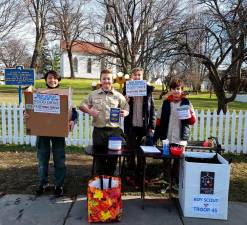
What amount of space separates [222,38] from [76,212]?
8.35 meters

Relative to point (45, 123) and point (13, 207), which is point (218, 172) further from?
point (13, 207)

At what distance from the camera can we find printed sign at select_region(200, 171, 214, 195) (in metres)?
4.34

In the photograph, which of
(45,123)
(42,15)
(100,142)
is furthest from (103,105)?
(42,15)

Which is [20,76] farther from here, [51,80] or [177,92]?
[177,92]

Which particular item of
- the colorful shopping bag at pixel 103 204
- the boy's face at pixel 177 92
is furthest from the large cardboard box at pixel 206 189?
the boy's face at pixel 177 92

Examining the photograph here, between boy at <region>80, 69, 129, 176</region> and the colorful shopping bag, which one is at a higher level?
boy at <region>80, 69, 129, 176</region>

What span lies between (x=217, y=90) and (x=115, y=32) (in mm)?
8703

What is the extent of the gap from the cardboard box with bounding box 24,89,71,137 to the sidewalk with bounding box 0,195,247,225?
101 centimetres

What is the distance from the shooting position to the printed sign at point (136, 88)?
5.22 m

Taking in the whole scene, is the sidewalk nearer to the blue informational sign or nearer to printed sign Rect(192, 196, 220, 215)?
printed sign Rect(192, 196, 220, 215)

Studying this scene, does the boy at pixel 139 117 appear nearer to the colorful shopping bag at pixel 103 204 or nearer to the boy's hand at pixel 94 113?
the boy's hand at pixel 94 113

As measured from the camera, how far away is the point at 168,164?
18.3 feet

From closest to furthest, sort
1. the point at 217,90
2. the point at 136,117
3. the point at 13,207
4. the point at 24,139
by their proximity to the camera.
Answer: the point at 13,207 → the point at 136,117 → the point at 24,139 → the point at 217,90

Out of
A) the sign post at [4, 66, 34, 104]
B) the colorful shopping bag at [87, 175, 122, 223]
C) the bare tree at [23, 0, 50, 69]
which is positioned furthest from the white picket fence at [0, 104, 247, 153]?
the bare tree at [23, 0, 50, 69]
